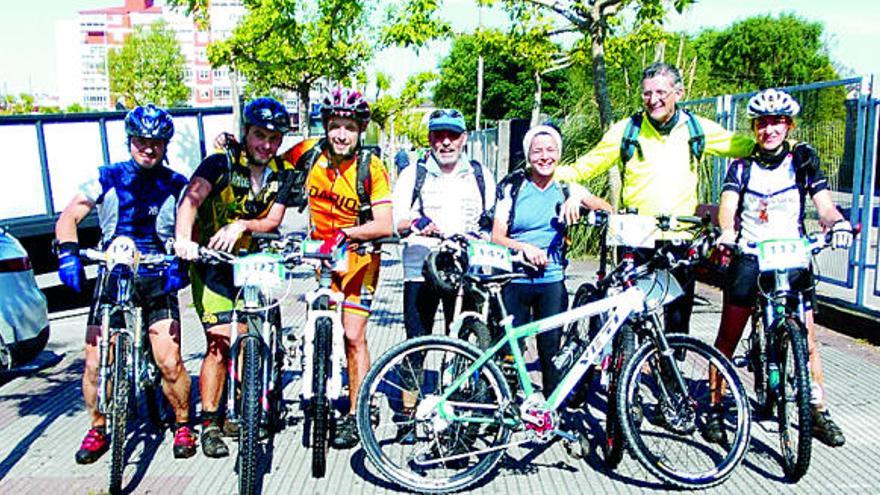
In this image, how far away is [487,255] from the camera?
14.6 feet

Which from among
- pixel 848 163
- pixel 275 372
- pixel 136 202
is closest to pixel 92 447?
pixel 275 372

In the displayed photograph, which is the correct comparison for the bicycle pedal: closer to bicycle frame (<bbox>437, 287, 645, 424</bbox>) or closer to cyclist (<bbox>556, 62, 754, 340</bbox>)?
bicycle frame (<bbox>437, 287, 645, 424</bbox>)

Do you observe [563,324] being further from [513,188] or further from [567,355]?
[513,188]

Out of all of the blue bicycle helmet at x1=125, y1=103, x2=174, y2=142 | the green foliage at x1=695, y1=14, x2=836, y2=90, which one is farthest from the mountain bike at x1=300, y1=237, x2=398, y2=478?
the green foliage at x1=695, y1=14, x2=836, y2=90

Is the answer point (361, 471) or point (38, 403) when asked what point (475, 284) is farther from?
point (38, 403)

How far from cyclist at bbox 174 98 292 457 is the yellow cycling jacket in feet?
5.44

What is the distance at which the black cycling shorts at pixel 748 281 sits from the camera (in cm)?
483

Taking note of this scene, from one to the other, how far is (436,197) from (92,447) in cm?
241

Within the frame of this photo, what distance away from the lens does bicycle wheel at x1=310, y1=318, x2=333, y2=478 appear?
448 centimetres

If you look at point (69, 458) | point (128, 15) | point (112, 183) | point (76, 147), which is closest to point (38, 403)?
point (69, 458)

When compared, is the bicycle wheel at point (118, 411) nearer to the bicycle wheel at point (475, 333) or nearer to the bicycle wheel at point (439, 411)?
the bicycle wheel at point (439, 411)

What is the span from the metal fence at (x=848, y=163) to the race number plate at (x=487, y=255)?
4322 millimetres

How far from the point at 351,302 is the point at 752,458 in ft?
7.90

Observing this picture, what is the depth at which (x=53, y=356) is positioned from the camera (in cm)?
743
